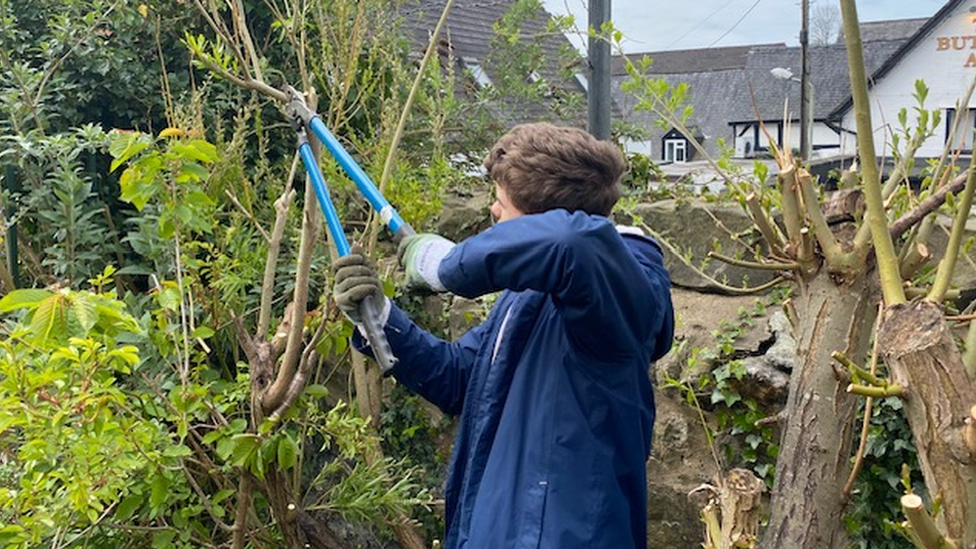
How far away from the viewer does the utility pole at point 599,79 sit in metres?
3.44

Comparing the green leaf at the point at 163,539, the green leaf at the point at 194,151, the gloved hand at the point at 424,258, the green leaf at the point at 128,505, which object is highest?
the green leaf at the point at 194,151

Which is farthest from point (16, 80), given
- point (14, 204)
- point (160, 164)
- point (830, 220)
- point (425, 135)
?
point (830, 220)

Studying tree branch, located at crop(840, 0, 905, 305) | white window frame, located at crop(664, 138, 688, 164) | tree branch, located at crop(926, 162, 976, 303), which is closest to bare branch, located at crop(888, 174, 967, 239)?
tree branch, located at crop(926, 162, 976, 303)

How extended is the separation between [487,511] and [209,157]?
1.22 meters

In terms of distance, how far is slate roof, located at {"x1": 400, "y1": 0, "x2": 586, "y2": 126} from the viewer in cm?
489

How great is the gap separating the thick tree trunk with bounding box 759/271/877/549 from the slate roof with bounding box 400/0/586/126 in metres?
2.18

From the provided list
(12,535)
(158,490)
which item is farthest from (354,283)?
(12,535)

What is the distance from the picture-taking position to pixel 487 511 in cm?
201

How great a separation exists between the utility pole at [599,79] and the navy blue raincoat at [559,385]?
1.41 metres

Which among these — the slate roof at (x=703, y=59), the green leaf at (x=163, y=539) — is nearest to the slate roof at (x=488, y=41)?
the green leaf at (x=163, y=539)

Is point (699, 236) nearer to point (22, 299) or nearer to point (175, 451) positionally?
point (175, 451)

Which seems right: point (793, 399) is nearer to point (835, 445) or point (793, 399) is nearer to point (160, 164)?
point (835, 445)

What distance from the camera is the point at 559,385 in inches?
77.6

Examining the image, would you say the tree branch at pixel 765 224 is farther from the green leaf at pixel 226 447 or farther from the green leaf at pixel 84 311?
the green leaf at pixel 84 311
